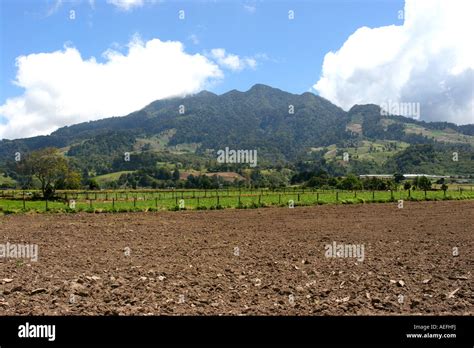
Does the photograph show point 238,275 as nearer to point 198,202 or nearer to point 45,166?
point 198,202

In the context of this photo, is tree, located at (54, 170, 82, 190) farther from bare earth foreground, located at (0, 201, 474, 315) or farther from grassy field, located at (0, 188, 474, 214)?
bare earth foreground, located at (0, 201, 474, 315)

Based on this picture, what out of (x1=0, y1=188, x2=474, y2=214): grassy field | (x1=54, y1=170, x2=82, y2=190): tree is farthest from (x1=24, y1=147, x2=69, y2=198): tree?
(x1=0, y1=188, x2=474, y2=214): grassy field

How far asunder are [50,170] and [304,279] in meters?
63.1

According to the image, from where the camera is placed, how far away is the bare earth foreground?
316 inches

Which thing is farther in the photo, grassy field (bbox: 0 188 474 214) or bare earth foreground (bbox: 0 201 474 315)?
grassy field (bbox: 0 188 474 214)

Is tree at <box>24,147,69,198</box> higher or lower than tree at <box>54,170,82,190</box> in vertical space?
higher

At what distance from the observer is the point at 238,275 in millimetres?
10422

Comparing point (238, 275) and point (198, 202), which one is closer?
point (238, 275)

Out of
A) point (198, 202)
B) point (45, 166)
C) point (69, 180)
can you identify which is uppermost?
point (45, 166)

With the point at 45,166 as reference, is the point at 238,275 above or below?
below

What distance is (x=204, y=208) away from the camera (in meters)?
35.3

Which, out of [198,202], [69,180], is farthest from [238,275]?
[69,180]
